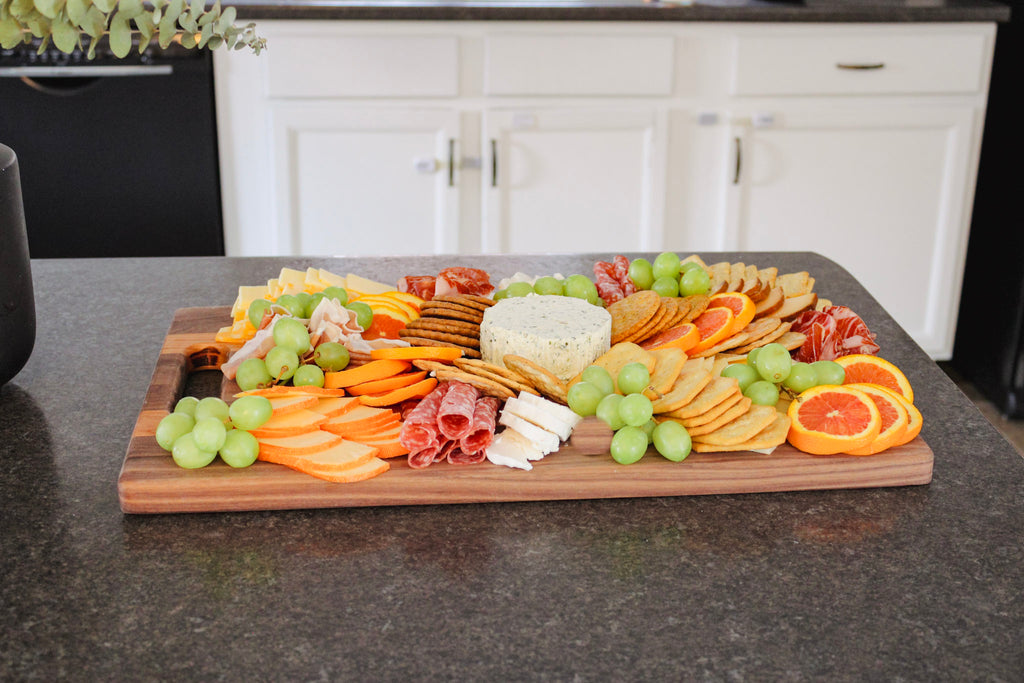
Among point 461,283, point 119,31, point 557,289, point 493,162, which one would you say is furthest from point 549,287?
point 493,162

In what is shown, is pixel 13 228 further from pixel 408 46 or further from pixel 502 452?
pixel 408 46

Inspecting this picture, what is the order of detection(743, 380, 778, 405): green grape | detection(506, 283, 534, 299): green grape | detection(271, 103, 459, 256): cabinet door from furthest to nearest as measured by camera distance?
detection(271, 103, 459, 256): cabinet door
detection(506, 283, 534, 299): green grape
detection(743, 380, 778, 405): green grape

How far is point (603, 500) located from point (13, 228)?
2.32ft

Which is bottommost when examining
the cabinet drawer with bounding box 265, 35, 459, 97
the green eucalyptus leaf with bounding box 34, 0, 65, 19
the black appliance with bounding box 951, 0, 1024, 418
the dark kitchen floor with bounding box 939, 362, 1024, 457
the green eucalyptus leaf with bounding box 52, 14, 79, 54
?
the dark kitchen floor with bounding box 939, 362, 1024, 457

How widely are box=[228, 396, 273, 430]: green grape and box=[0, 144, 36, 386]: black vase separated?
13.3 inches

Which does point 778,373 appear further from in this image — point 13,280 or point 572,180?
point 572,180

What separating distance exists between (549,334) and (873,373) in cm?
37

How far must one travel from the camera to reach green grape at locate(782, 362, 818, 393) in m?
1.13

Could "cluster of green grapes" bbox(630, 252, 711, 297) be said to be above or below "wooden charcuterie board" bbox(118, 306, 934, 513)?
above

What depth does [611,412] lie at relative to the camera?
104 cm

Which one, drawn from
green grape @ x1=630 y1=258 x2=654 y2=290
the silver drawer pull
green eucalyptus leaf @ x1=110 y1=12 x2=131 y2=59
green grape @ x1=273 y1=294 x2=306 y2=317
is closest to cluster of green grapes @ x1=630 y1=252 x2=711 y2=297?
green grape @ x1=630 y1=258 x2=654 y2=290

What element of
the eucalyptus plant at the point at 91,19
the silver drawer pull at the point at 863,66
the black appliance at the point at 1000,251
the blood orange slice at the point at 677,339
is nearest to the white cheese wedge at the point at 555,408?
the blood orange slice at the point at 677,339

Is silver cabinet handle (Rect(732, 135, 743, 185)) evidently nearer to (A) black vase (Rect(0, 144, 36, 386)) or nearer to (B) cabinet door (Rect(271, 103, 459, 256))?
(B) cabinet door (Rect(271, 103, 459, 256))

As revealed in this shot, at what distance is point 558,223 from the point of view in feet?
10.3
